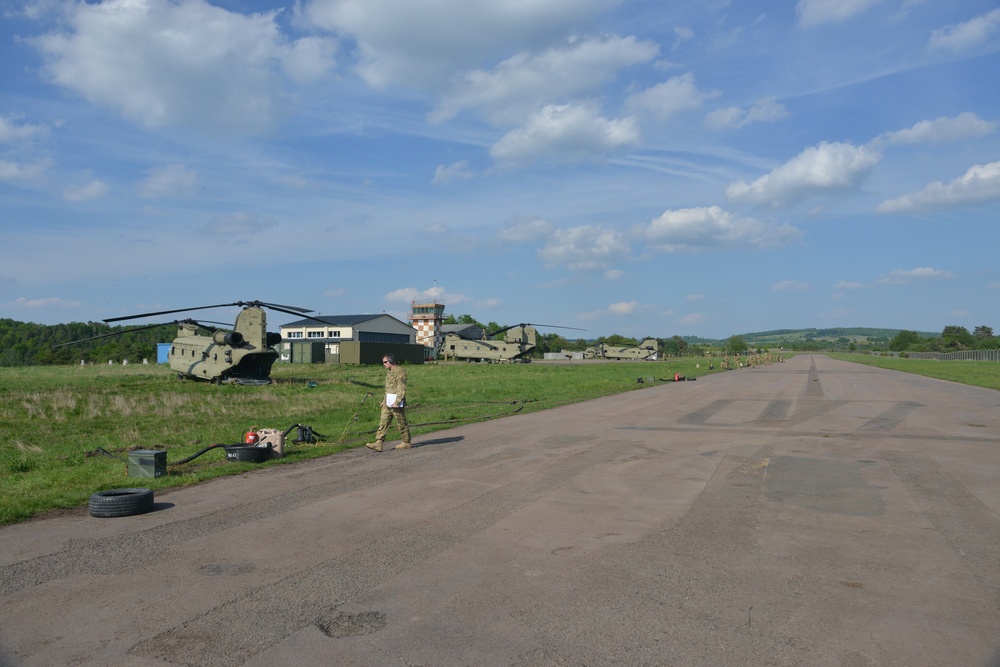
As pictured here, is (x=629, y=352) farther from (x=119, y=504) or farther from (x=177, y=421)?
(x=119, y=504)

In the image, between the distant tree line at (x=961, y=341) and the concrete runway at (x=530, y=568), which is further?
the distant tree line at (x=961, y=341)

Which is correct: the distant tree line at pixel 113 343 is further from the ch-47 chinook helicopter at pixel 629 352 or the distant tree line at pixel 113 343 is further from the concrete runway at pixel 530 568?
the concrete runway at pixel 530 568

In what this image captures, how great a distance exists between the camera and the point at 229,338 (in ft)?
112

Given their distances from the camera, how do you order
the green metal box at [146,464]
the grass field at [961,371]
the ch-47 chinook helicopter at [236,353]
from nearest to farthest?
the green metal box at [146,464] < the ch-47 chinook helicopter at [236,353] < the grass field at [961,371]

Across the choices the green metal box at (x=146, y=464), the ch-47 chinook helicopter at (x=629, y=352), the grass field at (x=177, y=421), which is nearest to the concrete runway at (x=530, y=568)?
the green metal box at (x=146, y=464)

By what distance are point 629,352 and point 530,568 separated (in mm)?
100625

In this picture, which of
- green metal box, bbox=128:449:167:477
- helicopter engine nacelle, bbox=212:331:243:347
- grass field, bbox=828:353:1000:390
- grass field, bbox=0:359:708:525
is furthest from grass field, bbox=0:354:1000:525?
grass field, bbox=828:353:1000:390

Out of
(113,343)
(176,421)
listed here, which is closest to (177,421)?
(176,421)

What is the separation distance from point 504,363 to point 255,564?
6589 cm

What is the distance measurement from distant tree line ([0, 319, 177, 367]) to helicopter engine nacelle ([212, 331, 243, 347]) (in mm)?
48015

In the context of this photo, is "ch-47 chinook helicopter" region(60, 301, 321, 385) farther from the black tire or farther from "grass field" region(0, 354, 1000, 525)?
the black tire

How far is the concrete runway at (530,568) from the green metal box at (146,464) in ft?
4.11

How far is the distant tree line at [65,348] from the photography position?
92688mm

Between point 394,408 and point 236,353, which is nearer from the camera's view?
point 394,408
